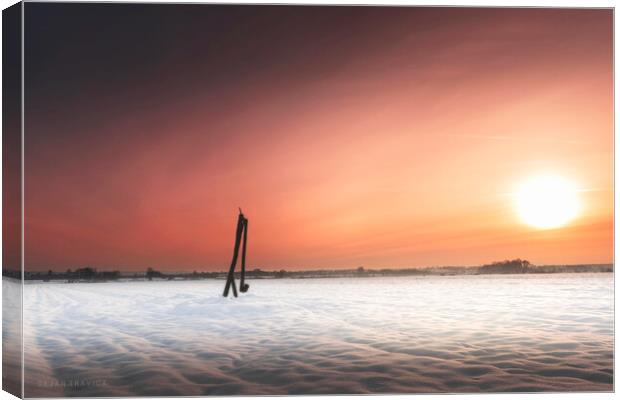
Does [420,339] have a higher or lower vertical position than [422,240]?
lower

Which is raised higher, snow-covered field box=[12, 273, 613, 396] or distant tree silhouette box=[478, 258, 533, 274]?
distant tree silhouette box=[478, 258, 533, 274]

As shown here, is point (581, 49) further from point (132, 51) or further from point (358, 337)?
point (132, 51)

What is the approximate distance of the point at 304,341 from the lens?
6270 millimetres

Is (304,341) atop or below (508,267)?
below

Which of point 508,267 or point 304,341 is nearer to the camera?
point 304,341

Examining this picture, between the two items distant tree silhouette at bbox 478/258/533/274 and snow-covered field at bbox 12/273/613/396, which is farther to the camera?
distant tree silhouette at bbox 478/258/533/274

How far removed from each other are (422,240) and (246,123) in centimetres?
232

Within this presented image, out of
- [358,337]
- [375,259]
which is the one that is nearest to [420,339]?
[358,337]

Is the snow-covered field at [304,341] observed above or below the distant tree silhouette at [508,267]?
below

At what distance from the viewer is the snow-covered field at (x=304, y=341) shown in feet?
17.0

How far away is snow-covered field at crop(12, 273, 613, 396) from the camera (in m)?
5.19

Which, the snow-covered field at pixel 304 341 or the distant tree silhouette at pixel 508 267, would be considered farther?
the distant tree silhouette at pixel 508 267

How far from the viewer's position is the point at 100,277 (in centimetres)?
779

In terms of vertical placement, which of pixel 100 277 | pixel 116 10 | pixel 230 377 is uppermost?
pixel 116 10
